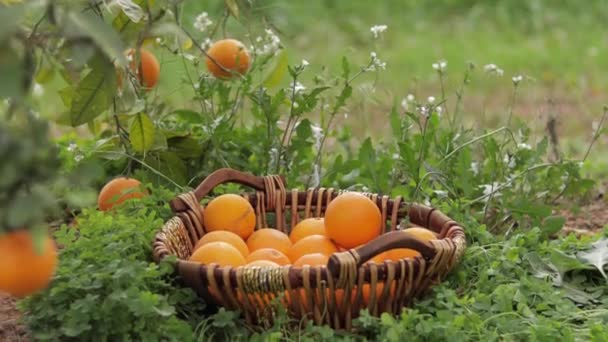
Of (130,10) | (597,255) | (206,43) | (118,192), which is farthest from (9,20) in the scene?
(206,43)

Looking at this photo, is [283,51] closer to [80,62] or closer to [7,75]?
[80,62]

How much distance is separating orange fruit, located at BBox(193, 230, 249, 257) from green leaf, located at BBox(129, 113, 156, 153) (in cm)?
37

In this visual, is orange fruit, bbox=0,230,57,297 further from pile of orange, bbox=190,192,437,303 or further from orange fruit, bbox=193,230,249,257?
orange fruit, bbox=193,230,249,257

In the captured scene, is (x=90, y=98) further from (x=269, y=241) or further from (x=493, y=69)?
(x=493, y=69)

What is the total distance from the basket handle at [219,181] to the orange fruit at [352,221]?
31cm

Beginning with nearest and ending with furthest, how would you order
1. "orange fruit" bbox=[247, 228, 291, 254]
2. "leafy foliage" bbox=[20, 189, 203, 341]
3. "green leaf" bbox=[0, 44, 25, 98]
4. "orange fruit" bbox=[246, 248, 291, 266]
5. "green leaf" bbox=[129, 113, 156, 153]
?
"green leaf" bbox=[0, 44, 25, 98] → "leafy foliage" bbox=[20, 189, 203, 341] → "orange fruit" bbox=[246, 248, 291, 266] → "orange fruit" bbox=[247, 228, 291, 254] → "green leaf" bbox=[129, 113, 156, 153]

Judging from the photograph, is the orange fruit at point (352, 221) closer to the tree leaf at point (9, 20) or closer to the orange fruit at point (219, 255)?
the orange fruit at point (219, 255)

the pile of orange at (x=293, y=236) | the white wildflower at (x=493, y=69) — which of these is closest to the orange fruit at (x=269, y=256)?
the pile of orange at (x=293, y=236)

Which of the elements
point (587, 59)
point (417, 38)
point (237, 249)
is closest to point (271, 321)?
point (237, 249)

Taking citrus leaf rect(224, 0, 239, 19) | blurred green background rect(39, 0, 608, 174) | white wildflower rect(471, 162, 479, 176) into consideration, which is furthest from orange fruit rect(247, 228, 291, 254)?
blurred green background rect(39, 0, 608, 174)

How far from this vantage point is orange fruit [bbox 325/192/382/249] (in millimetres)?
2400

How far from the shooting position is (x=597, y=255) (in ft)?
8.49

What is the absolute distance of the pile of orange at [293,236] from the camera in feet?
7.45

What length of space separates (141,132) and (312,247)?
23.0 inches
